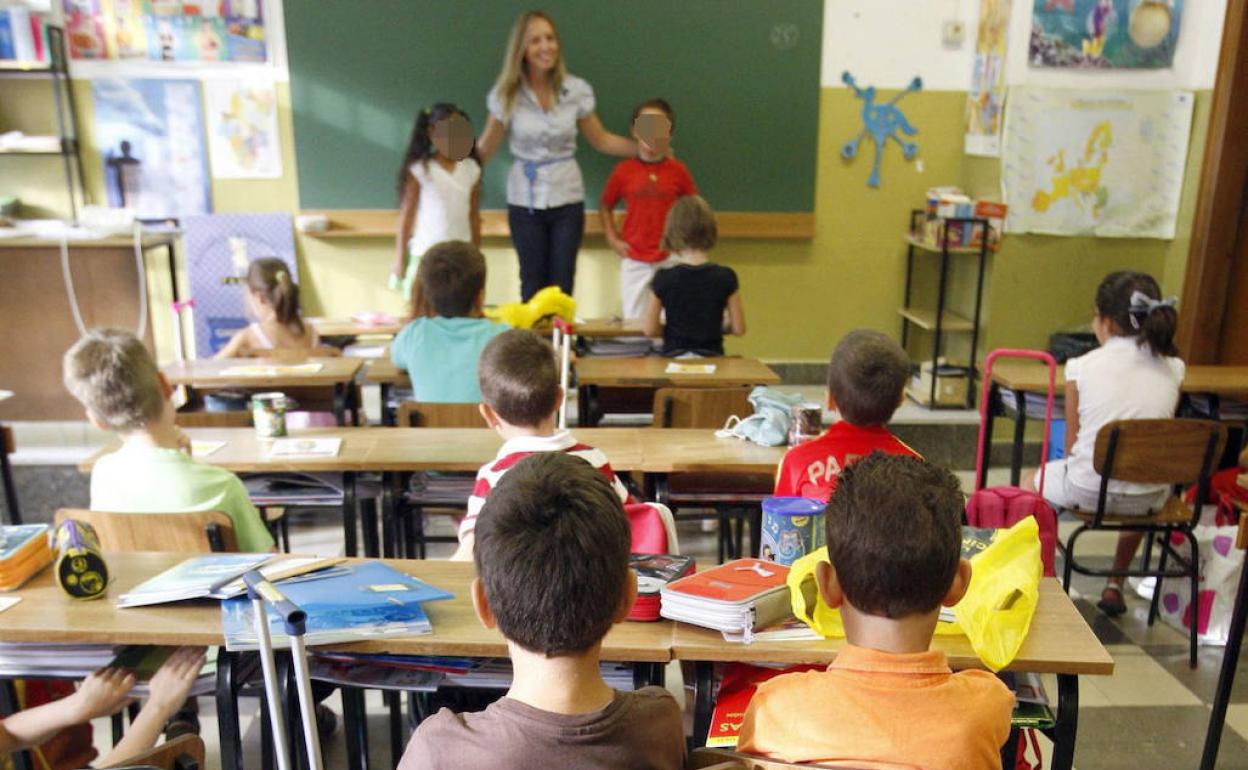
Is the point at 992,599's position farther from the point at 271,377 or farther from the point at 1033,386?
the point at 271,377

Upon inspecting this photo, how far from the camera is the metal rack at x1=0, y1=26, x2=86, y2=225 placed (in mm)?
5258

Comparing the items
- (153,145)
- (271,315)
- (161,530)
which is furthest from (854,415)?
(153,145)

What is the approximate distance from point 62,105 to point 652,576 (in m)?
5.15

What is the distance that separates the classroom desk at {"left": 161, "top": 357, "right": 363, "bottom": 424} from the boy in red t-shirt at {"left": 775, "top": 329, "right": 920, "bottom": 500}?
179 cm

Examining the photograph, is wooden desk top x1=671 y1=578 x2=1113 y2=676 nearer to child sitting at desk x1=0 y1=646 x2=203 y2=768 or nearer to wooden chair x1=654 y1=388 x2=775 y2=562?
child sitting at desk x1=0 y1=646 x2=203 y2=768

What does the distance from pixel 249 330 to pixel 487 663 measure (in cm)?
264

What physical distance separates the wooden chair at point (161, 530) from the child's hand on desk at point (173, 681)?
329 millimetres

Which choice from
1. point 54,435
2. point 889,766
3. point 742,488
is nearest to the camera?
point 889,766

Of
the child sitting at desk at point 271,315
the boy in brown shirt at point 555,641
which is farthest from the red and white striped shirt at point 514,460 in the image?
the child sitting at desk at point 271,315

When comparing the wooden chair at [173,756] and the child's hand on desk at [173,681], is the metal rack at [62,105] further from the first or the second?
the wooden chair at [173,756]

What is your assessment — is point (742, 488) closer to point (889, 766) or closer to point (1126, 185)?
point (889, 766)

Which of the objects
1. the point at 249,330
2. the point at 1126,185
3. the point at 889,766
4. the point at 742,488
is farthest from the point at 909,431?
the point at 889,766

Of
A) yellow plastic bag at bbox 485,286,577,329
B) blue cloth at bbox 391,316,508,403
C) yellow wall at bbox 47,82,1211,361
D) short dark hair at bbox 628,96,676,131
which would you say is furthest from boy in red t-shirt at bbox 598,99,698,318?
blue cloth at bbox 391,316,508,403

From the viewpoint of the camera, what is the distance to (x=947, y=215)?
16.8 ft
